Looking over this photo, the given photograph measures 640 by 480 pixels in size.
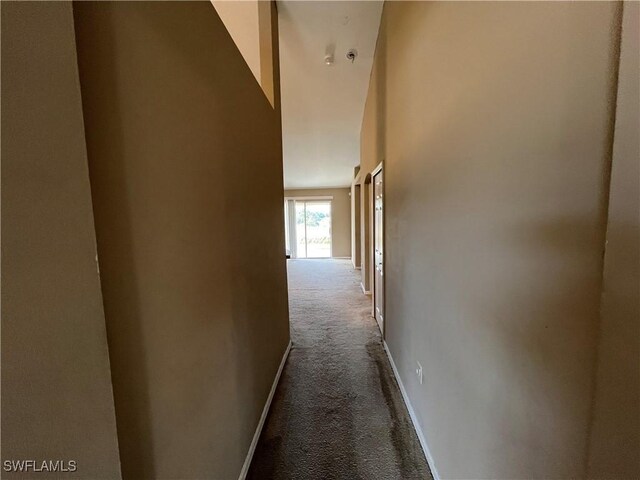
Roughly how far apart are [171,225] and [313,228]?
9.54 meters

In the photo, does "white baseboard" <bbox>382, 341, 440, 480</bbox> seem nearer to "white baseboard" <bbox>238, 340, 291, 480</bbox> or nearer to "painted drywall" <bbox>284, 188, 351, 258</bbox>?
"white baseboard" <bbox>238, 340, 291, 480</bbox>

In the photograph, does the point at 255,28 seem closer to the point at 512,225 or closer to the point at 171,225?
the point at 171,225

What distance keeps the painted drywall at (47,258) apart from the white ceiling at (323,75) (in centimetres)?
264

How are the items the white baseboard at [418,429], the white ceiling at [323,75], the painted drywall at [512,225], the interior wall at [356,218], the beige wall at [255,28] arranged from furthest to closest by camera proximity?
1. the interior wall at [356,218]
2. the white ceiling at [323,75]
3. the beige wall at [255,28]
4. the white baseboard at [418,429]
5. the painted drywall at [512,225]

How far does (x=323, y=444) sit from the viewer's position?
1663 mm

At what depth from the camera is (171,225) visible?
858 millimetres

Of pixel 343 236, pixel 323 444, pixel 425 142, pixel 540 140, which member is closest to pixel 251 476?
pixel 323 444

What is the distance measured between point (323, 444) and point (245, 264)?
1.21 m

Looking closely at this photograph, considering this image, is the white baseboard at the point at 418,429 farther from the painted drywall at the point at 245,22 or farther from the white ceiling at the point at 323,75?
the white ceiling at the point at 323,75

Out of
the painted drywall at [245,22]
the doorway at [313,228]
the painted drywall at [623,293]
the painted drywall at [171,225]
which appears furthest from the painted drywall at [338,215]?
the painted drywall at [623,293]

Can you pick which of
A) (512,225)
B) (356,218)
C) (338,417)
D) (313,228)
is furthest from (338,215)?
(512,225)

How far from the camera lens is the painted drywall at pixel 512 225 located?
567mm

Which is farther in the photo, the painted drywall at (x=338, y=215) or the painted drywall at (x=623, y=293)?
the painted drywall at (x=338, y=215)

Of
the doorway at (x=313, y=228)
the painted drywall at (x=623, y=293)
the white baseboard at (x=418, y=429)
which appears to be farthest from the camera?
the doorway at (x=313, y=228)
